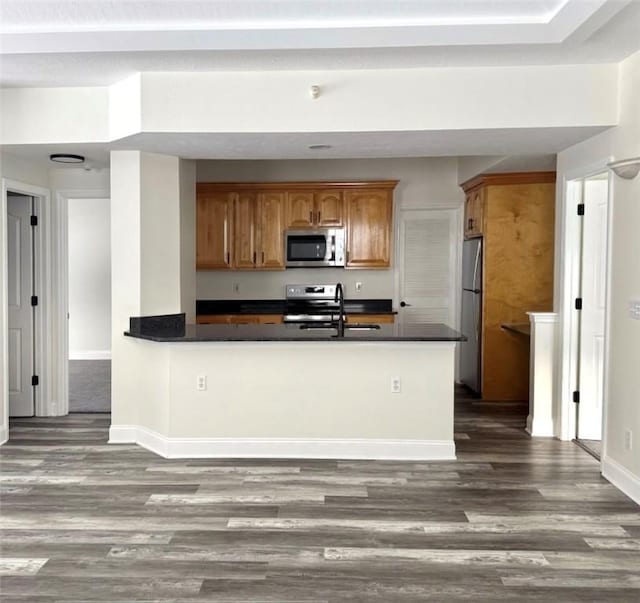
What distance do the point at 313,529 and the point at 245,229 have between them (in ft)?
13.5

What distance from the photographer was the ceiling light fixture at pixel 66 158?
4645mm

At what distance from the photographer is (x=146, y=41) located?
329 cm

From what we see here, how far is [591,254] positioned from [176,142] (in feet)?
10.6

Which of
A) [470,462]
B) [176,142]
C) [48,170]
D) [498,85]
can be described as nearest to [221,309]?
[48,170]

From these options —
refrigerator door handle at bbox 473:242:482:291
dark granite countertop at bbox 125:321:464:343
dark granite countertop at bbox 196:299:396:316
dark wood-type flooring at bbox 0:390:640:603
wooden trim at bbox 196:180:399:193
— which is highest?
wooden trim at bbox 196:180:399:193

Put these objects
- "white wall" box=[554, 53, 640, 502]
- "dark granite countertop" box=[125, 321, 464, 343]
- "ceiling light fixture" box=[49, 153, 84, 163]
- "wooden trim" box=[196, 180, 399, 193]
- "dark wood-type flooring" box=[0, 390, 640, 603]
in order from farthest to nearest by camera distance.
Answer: "wooden trim" box=[196, 180, 399, 193] → "ceiling light fixture" box=[49, 153, 84, 163] → "dark granite countertop" box=[125, 321, 464, 343] → "white wall" box=[554, 53, 640, 502] → "dark wood-type flooring" box=[0, 390, 640, 603]

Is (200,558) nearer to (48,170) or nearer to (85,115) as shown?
(85,115)

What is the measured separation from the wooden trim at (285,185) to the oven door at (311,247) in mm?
505

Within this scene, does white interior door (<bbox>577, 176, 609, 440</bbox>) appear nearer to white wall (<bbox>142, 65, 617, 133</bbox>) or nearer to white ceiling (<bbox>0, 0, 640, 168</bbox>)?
white ceiling (<bbox>0, 0, 640, 168</bbox>)

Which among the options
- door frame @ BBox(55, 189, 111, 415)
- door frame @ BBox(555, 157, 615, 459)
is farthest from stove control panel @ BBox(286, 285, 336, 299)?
door frame @ BBox(555, 157, 615, 459)

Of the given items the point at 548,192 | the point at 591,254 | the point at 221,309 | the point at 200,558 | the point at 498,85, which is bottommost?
the point at 200,558

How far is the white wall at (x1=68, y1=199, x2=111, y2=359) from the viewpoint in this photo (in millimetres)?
8789

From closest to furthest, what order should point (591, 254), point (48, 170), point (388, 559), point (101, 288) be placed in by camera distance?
point (388, 559) < point (591, 254) < point (48, 170) < point (101, 288)

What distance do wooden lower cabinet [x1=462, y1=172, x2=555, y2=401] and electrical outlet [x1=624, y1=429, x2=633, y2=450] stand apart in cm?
226
